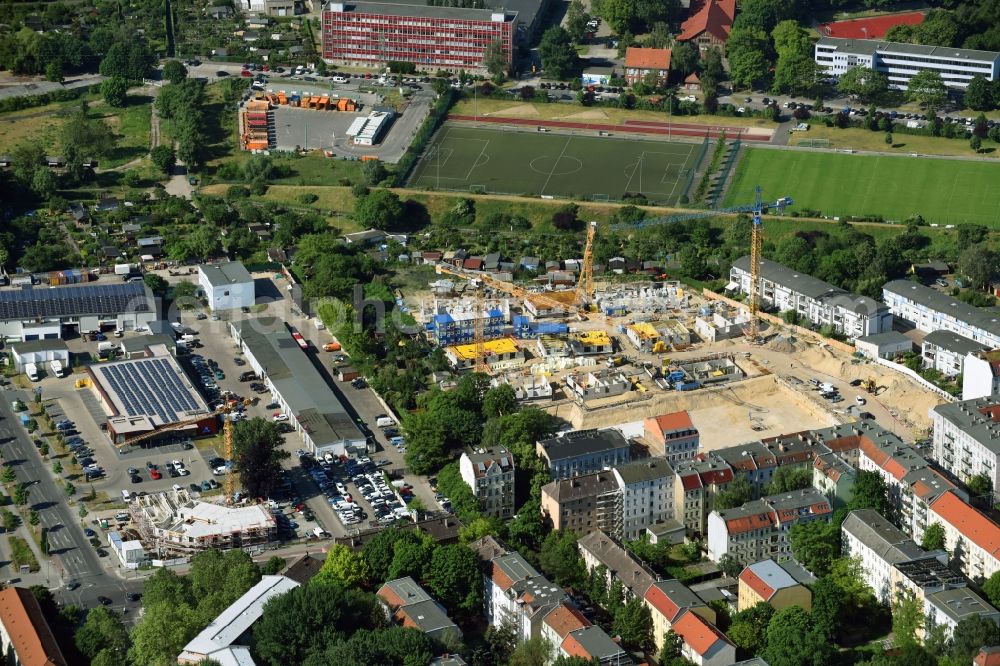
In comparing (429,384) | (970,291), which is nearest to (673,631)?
(429,384)

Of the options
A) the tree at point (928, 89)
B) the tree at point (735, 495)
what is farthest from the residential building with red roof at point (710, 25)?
the tree at point (735, 495)

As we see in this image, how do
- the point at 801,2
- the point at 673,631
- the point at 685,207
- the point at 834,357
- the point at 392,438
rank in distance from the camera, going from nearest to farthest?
the point at 673,631 → the point at 392,438 → the point at 834,357 → the point at 685,207 → the point at 801,2

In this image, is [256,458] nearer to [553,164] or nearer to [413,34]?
[553,164]

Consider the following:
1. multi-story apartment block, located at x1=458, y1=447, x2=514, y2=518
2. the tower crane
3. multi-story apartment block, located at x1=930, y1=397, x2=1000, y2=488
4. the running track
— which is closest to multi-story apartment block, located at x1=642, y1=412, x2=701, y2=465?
multi-story apartment block, located at x1=458, y1=447, x2=514, y2=518

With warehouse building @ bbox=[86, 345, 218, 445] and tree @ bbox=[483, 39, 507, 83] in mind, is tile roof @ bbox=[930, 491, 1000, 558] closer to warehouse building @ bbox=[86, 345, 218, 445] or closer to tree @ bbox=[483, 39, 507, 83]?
warehouse building @ bbox=[86, 345, 218, 445]

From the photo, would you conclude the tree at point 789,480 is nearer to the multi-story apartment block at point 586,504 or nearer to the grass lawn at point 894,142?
the multi-story apartment block at point 586,504

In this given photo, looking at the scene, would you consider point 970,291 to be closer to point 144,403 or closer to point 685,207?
point 685,207
